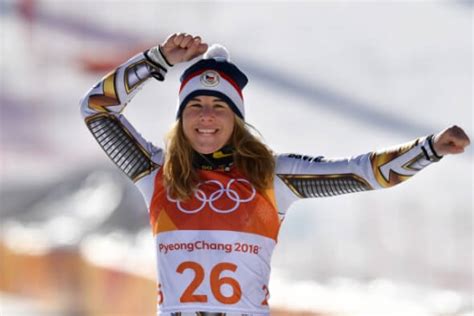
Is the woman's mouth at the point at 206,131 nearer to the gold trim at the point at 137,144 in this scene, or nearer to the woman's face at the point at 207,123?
the woman's face at the point at 207,123

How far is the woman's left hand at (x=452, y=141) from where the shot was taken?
2963mm

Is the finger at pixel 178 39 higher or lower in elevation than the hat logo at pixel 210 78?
higher

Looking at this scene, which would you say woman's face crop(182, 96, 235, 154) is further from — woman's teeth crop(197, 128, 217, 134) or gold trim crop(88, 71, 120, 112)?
gold trim crop(88, 71, 120, 112)

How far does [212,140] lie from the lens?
3.29m

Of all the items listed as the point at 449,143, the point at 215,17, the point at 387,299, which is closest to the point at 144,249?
the point at 387,299

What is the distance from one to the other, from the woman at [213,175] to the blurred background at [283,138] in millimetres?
1299

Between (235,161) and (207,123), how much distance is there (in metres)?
0.15

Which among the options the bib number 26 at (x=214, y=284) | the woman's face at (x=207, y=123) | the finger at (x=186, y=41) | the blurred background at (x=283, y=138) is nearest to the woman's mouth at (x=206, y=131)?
the woman's face at (x=207, y=123)

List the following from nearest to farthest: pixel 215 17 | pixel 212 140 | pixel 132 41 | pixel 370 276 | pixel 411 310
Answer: pixel 212 140, pixel 411 310, pixel 370 276, pixel 215 17, pixel 132 41

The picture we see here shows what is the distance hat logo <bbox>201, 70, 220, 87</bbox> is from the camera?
336cm

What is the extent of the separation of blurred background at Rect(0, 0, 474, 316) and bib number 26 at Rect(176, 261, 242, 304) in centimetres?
142

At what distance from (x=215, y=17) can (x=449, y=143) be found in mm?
6845

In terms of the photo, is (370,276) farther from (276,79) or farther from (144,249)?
(276,79)

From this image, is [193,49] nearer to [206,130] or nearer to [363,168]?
[206,130]
